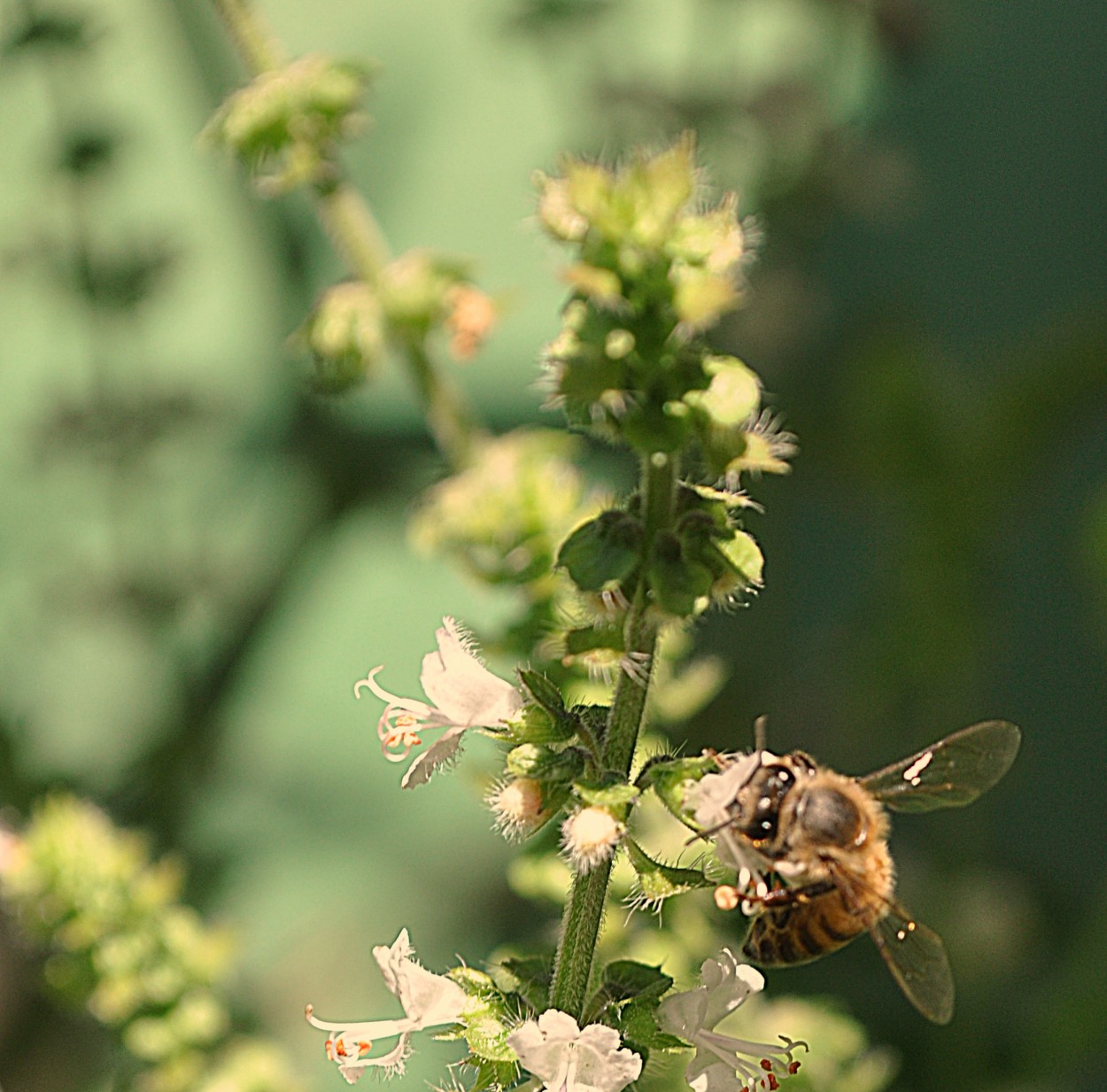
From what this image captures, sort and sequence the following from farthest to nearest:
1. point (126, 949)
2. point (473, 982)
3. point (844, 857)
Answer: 1. point (126, 949)
2. point (844, 857)
3. point (473, 982)

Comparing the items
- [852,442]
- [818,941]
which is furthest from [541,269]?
[818,941]

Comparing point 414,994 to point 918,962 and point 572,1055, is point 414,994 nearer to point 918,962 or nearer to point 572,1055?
point 572,1055

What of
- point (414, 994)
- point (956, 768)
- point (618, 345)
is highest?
point (618, 345)

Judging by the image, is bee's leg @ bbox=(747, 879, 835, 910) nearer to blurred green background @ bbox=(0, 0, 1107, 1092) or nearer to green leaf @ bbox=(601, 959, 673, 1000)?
green leaf @ bbox=(601, 959, 673, 1000)

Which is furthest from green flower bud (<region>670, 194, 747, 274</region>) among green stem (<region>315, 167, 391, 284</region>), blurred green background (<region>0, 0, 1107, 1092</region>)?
blurred green background (<region>0, 0, 1107, 1092</region>)

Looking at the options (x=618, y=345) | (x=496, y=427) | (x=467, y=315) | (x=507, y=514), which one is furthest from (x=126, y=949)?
(x=496, y=427)

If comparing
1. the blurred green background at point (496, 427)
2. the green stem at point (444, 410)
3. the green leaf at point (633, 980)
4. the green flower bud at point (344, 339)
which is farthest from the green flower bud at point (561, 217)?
the blurred green background at point (496, 427)

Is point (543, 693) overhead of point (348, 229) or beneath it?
beneath
